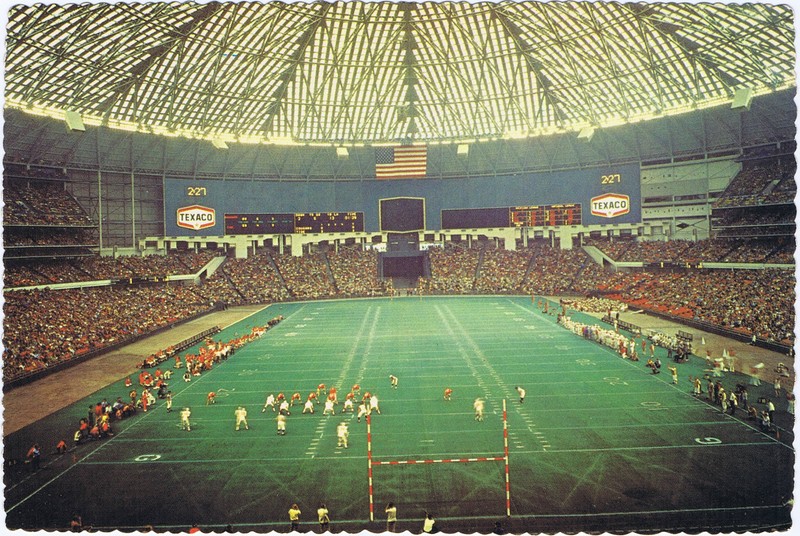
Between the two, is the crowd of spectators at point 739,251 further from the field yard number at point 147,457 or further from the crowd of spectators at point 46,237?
the crowd of spectators at point 46,237

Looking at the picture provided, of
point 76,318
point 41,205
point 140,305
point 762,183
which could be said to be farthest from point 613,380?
point 41,205

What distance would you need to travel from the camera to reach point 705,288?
3981cm

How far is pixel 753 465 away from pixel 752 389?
812cm

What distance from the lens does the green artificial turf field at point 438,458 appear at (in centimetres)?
1178

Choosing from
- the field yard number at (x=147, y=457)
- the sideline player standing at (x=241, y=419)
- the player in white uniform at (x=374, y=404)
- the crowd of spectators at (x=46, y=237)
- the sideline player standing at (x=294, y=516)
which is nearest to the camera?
the sideline player standing at (x=294, y=516)

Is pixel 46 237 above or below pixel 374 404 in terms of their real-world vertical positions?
above

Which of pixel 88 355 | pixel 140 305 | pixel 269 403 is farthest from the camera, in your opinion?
pixel 140 305

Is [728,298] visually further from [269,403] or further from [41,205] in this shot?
[41,205]

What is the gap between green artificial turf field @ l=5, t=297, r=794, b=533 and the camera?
11.8 m

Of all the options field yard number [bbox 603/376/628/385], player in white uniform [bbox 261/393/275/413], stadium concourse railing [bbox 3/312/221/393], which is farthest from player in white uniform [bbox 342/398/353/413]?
stadium concourse railing [bbox 3/312/221/393]

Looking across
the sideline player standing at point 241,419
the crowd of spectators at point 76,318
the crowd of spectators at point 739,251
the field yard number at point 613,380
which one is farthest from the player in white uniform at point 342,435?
the crowd of spectators at point 739,251

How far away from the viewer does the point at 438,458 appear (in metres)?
15.0

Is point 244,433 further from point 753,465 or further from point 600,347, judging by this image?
point 600,347

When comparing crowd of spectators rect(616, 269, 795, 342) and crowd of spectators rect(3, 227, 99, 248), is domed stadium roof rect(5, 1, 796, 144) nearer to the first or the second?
crowd of spectators rect(3, 227, 99, 248)
